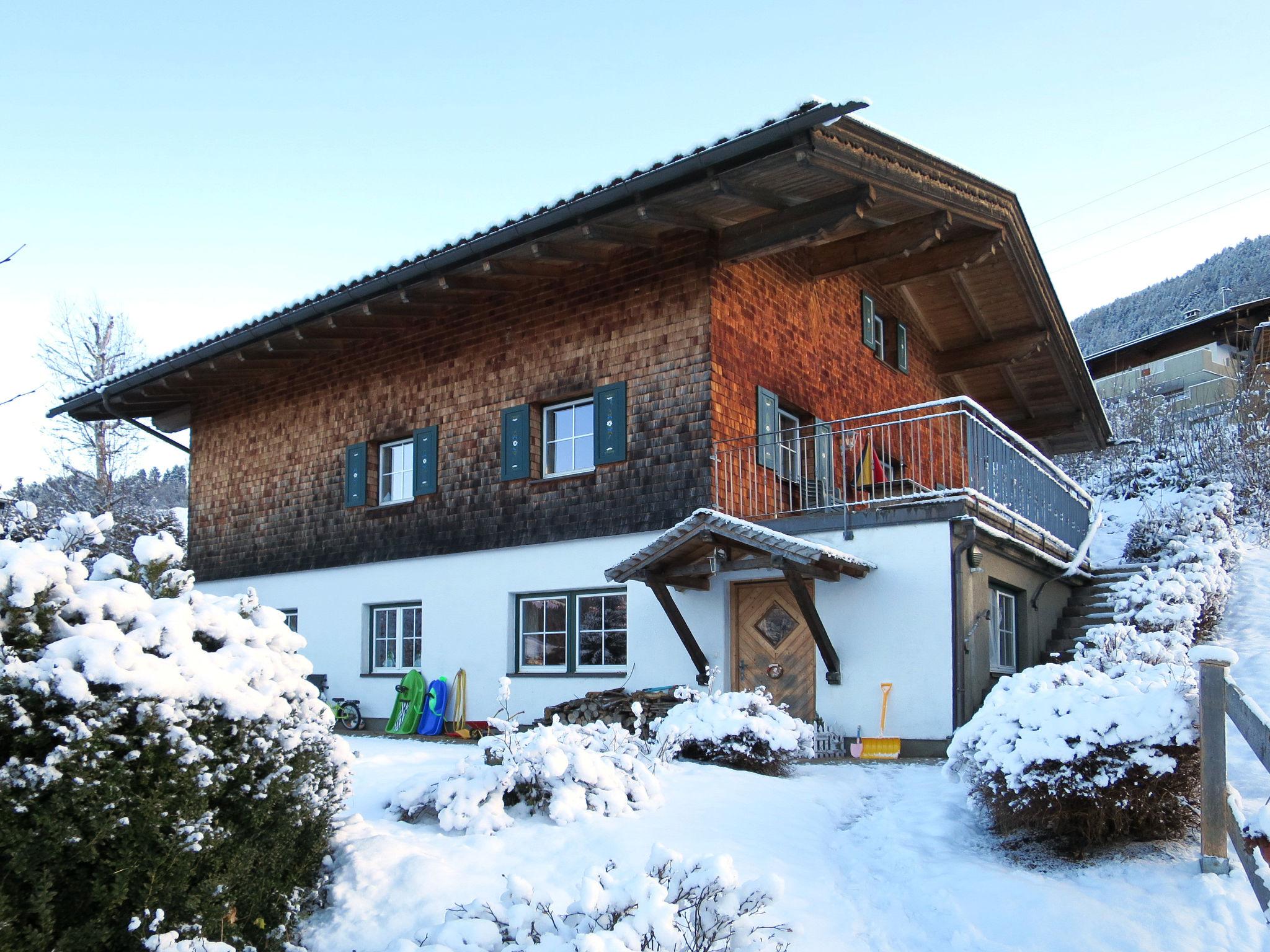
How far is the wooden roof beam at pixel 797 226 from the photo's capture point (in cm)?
1049

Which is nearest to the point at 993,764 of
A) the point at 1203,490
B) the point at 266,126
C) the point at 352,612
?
the point at 266,126

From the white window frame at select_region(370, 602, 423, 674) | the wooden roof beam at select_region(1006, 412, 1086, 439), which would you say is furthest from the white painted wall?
the wooden roof beam at select_region(1006, 412, 1086, 439)

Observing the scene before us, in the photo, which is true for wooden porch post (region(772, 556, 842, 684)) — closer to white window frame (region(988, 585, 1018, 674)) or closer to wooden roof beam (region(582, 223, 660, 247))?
white window frame (region(988, 585, 1018, 674))

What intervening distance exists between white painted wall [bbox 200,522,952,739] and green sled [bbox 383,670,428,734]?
0.58ft

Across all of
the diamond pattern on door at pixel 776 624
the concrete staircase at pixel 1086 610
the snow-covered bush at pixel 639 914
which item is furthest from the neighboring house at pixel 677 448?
the snow-covered bush at pixel 639 914

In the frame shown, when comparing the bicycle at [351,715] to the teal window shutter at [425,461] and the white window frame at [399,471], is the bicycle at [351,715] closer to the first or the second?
the white window frame at [399,471]

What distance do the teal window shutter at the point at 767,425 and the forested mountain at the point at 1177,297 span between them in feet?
135

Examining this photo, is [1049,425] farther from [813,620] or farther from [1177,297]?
[1177,297]

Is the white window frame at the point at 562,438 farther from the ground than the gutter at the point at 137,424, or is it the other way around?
the gutter at the point at 137,424

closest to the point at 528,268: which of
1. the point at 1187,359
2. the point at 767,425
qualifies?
the point at 767,425

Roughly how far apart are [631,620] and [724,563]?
1943 millimetres

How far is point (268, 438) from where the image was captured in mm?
16172

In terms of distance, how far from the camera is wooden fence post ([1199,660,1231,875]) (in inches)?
193

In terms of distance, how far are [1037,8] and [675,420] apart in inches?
199
